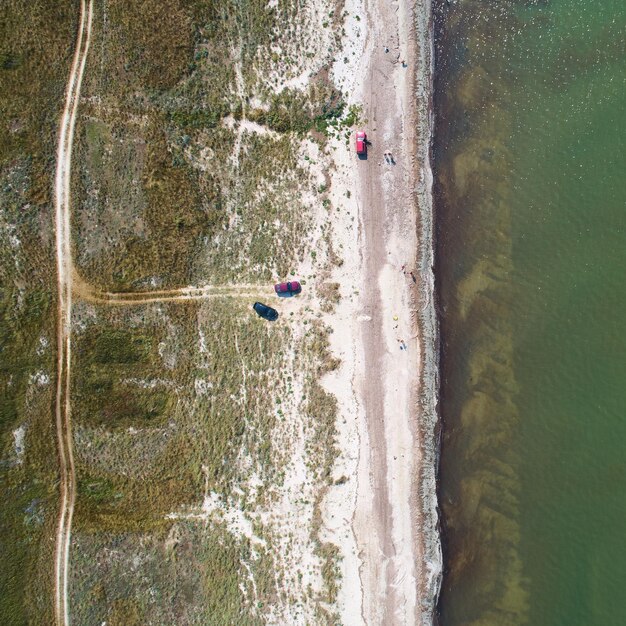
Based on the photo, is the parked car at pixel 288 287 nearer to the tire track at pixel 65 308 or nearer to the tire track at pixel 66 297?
the tire track at pixel 66 297

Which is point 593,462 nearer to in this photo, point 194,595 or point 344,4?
point 194,595

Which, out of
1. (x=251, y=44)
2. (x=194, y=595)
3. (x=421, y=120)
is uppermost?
(x=251, y=44)

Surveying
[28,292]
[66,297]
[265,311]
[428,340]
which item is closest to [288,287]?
[265,311]


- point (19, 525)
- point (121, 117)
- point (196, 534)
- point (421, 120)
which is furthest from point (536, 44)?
point (19, 525)

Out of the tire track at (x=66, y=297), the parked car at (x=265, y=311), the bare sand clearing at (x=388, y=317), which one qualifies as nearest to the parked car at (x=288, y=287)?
the parked car at (x=265, y=311)

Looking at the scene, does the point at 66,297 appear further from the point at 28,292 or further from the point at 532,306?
the point at 532,306
